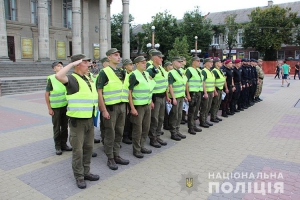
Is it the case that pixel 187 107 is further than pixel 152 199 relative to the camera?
Yes

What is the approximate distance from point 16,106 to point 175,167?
9.35 meters

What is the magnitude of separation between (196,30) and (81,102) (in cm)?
4243

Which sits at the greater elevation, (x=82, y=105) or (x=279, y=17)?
(x=279, y=17)

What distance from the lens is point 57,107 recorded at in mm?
5852

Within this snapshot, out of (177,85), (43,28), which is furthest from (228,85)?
(43,28)

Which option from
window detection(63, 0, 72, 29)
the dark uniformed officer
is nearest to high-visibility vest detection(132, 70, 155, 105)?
the dark uniformed officer

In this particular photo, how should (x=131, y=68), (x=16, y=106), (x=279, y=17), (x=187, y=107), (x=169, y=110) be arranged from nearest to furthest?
(x=131, y=68)
(x=169, y=110)
(x=187, y=107)
(x=16, y=106)
(x=279, y=17)

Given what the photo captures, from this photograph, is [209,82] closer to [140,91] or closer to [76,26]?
[140,91]

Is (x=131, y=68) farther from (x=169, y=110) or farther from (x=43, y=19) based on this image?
(x=43, y=19)

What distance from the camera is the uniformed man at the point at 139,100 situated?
5426mm

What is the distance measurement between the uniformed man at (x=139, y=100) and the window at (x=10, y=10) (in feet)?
87.6

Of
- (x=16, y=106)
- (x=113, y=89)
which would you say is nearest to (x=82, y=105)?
(x=113, y=89)

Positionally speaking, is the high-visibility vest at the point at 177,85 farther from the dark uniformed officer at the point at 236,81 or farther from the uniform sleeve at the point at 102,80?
the dark uniformed officer at the point at 236,81

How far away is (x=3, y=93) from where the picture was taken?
15383 mm
